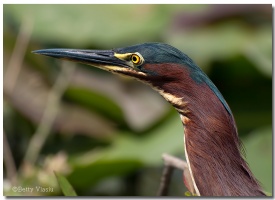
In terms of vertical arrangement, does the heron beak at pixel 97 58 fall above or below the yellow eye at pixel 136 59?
below

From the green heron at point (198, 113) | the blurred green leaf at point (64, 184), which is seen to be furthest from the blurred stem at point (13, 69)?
the green heron at point (198, 113)

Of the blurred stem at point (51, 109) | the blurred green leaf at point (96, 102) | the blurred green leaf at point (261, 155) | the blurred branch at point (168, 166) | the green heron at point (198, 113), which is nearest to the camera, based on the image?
the green heron at point (198, 113)

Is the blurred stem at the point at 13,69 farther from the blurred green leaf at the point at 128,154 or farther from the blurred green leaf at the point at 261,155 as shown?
the blurred green leaf at the point at 261,155

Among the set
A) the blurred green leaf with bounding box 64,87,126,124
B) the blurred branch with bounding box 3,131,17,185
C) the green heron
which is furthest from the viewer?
the blurred green leaf with bounding box 64,87,126,124

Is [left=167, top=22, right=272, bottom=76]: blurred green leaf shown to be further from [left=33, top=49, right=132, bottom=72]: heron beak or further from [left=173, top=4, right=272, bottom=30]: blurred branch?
[left=33, top=49, right=132, bottom=72]: heron beak

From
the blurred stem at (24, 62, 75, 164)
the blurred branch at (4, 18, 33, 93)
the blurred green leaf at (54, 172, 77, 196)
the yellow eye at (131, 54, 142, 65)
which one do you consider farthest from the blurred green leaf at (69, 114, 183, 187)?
the yellow eye at (131, 54, 142, 65)

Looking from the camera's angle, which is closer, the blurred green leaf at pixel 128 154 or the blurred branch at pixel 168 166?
the blurred branch at pixel 168 166

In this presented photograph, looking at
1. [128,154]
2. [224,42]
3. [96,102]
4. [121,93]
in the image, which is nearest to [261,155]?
A: [128,154]
